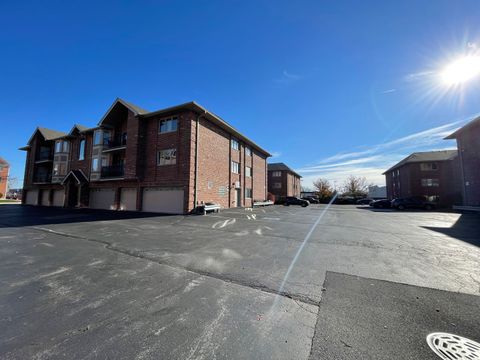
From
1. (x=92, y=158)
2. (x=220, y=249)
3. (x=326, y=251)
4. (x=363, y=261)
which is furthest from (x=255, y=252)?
(x=92, y=158)

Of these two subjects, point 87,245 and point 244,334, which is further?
point 87,245

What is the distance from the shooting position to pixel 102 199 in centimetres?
2355

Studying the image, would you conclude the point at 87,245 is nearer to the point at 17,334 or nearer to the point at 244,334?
the point at 17,334

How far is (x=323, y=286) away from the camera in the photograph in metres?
4.11

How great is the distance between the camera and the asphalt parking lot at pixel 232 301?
2.44 meters

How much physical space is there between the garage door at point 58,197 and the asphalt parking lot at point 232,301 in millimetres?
27083

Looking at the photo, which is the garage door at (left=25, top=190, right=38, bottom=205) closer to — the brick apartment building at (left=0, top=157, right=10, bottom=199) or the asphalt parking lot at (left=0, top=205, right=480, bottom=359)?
the asphalt parking lot at (left=0, top=205, right=480, bottom=359)

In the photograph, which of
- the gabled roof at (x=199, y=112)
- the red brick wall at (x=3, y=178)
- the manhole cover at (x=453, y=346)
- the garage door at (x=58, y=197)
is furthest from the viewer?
the red brick wall at (x=3, y=178)

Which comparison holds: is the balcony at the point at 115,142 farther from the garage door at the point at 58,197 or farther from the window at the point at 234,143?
the window at the point at 234,143

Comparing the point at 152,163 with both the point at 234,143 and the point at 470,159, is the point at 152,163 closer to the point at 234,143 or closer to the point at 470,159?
the point at 234,143

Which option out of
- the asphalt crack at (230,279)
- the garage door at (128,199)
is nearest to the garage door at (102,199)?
the garage door at (128,199)

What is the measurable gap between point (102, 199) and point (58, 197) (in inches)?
436

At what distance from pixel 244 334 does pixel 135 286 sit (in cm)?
254

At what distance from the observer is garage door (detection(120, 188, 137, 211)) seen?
814 inches
